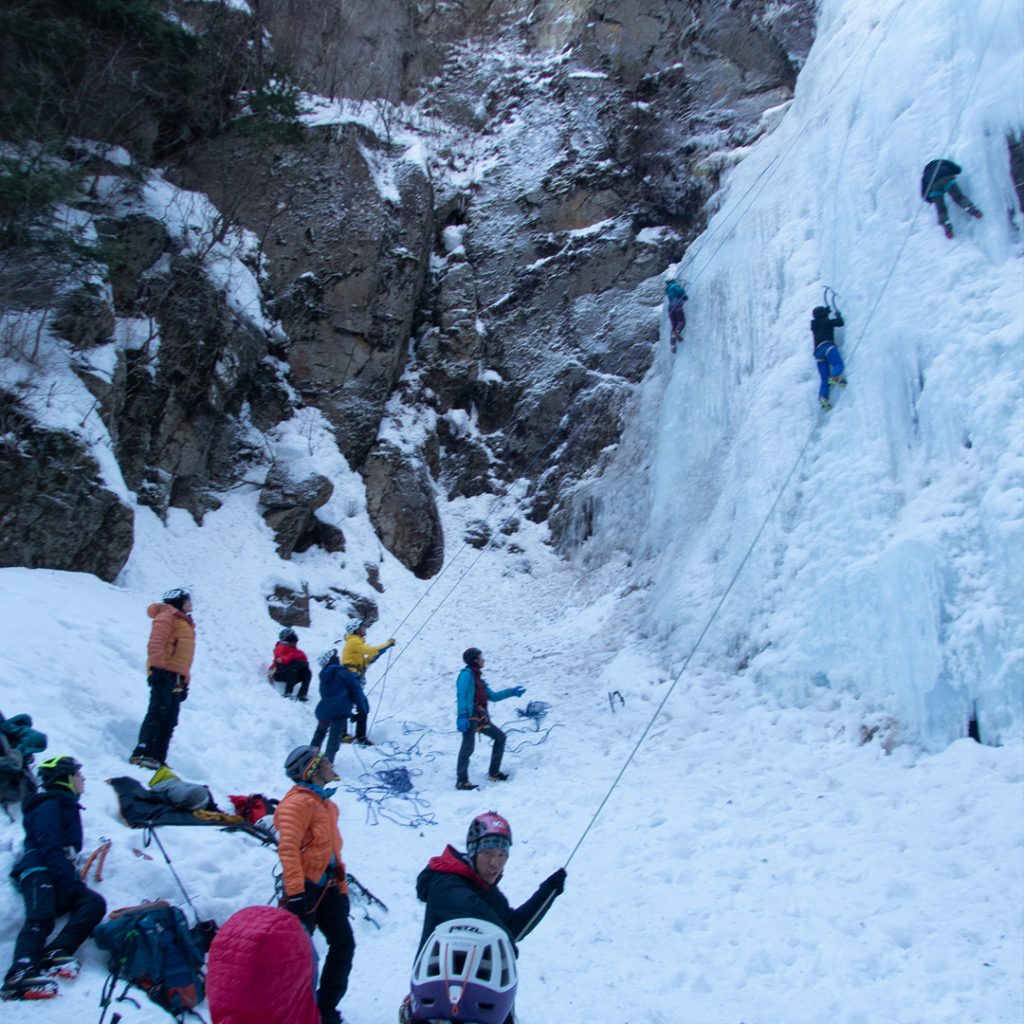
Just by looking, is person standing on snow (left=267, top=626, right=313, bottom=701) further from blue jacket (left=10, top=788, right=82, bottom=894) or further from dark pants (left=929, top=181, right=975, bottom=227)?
dark pants (left=929, top=181, right=975, bottom=227)

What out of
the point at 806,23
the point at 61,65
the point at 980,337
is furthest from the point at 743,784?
the point at 806,23

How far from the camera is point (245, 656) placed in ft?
34.1

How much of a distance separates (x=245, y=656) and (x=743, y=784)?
6.88 meters

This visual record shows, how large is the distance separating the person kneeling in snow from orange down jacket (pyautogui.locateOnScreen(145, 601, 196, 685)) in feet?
13.6

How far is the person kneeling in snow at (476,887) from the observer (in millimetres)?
2582

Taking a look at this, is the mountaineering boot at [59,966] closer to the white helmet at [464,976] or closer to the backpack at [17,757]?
the backpack at [17,757]

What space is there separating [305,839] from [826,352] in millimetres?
6911

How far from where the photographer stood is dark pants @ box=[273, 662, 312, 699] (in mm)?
9789

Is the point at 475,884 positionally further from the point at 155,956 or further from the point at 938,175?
the point at 938,175

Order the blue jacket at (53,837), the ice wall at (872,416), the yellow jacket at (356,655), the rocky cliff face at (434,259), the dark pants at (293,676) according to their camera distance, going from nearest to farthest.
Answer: the blue jacket at (53,837), the ice wall at (872,416), the yellow jacket at (356,655), the dark pants at (293,676), the rocky cliff face at (434,259)

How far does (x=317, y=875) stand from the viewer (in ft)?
11.9

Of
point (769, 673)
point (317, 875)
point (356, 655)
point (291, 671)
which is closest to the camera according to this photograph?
point (317, 875)

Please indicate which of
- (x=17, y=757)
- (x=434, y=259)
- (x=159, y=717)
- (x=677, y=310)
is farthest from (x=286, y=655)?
(x=434, y=259)

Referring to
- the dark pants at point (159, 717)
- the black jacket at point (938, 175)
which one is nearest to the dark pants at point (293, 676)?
the dark pants at point (159, 717)
